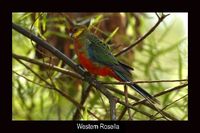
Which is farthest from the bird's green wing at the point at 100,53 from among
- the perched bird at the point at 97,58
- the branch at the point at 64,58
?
the branch at the point at 64,58

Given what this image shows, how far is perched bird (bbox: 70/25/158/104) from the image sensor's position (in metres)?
4.00

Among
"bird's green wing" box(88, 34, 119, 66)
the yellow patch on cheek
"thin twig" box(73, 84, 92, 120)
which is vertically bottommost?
"thin twig" box(73, 84, 92, 120)

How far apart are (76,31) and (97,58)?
15.4 inches

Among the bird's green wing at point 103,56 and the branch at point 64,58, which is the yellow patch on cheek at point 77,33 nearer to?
the bird's green wing at point 103,56

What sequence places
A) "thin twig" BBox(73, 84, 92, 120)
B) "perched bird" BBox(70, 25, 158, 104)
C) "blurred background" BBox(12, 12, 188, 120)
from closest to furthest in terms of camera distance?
1. "perched bird" BBox(70, 25, 158, 104)
2. "thin twig" BBox(73, 84, 92, 120)
3. "blurred background" BBox(12, 12, 188, 120)

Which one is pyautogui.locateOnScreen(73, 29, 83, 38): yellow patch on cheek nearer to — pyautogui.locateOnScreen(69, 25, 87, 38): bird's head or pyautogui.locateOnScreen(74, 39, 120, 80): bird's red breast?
pyautogui.locateOnScreen(69, 25, 87, 38): bird's head

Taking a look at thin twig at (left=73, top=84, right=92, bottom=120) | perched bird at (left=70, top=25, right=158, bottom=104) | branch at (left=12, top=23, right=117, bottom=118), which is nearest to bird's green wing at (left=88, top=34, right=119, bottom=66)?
perched bird at (left=70, top=25, right=158, bottom=104)

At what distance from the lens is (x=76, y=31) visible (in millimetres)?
4484

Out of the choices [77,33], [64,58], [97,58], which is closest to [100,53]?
[97,58]
